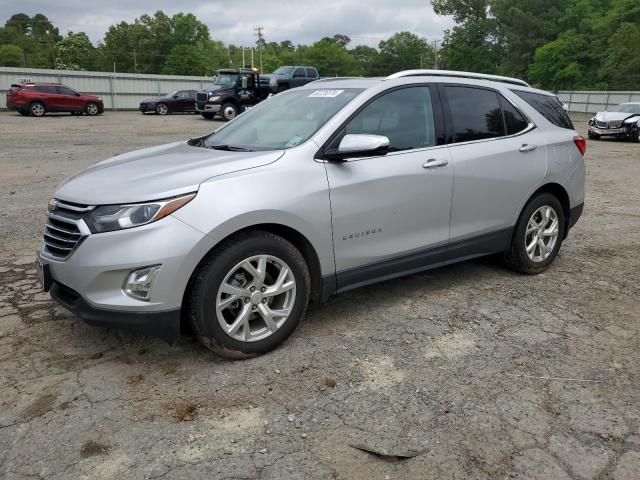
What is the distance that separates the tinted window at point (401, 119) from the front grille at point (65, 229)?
1.77 meters

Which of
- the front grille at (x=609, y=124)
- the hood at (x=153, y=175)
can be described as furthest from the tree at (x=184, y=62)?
the hood at (x=153, y=175)

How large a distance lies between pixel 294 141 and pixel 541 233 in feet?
8.49

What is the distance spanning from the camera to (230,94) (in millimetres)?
24359

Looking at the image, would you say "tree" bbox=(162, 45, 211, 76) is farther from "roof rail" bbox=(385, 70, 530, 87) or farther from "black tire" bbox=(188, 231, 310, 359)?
"black tire" bbox=(188, 231, 310, 359)

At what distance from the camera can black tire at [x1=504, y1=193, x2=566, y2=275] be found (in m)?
4.79

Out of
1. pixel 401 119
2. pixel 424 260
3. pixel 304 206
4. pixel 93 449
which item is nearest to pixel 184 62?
pixel 401 119

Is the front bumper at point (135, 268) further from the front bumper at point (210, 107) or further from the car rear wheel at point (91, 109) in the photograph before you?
the car rear wheel at point (91, 109)

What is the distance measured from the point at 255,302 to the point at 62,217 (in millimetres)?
1230

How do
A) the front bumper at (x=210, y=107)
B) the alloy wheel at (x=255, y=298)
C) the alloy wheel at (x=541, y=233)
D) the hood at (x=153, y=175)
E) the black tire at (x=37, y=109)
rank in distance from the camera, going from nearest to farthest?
the hood at (x=153, y=175)
the alloy wheel at (x=255, y=298)
the alloy wheel at (x=541, y=233)
the front bumper at (x=210, y=107)
the black tire at (x=37, y=109)

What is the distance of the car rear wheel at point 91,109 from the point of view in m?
28.0

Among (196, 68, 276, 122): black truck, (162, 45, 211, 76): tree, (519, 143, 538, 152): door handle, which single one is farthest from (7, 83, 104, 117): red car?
(162, 45, 211, 76): tree

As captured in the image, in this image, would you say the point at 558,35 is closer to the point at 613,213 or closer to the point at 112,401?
the point at 613,213

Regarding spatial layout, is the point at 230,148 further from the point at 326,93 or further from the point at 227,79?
the point at 227,79

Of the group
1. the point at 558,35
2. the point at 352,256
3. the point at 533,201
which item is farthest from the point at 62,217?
the point at 558,35
